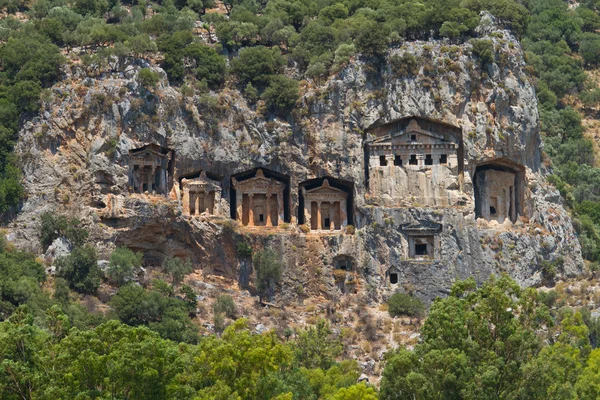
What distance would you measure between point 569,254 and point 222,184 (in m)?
21.3

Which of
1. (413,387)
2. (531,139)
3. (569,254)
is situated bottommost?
(413,387)

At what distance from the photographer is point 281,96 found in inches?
3583

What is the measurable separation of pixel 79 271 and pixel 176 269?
5.92 meters

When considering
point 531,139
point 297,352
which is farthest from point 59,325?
point 531,139

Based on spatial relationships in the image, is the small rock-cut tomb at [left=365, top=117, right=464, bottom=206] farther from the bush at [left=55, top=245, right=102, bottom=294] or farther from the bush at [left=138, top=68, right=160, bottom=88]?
the bush at [left=55, top=245, right=102, bottom=294]

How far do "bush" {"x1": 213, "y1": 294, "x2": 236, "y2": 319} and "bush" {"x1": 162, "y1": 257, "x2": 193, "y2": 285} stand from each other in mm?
2747

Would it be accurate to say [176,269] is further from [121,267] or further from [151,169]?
[151,169]

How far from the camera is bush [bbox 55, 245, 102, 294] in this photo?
273 feet

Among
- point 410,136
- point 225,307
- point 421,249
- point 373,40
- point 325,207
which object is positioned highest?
point 373,40

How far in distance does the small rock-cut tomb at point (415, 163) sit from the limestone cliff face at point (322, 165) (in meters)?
0.21

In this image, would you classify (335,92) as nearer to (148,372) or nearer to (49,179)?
(49,179)

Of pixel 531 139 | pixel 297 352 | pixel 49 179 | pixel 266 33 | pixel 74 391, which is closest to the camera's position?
pixel 74 391

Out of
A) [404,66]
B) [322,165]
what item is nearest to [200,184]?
[322,165]

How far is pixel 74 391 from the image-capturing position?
176ft
